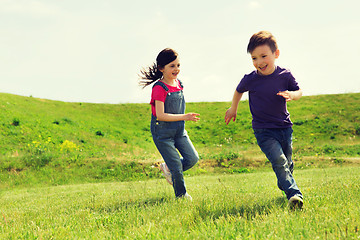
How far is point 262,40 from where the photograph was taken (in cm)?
464

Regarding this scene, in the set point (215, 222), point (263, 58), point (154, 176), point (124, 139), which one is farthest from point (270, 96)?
point (124, 139)

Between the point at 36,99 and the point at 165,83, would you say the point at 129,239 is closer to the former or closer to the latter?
the point at 165,83

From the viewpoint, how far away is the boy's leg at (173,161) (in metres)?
5.46

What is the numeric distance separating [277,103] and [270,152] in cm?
79

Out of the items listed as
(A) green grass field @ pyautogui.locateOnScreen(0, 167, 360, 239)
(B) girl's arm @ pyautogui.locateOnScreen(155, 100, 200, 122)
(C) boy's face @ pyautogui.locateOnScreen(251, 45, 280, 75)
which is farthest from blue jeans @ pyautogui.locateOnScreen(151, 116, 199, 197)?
(C) boy's face @ pyautogui.locateOnScreen(251, 45, 280, 75)

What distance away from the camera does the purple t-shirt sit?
4.81m

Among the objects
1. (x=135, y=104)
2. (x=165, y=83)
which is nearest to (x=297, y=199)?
(x=165, y=83)

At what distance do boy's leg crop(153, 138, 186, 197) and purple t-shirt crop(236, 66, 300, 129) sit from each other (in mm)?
1486

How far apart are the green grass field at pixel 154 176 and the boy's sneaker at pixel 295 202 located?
0.13 m

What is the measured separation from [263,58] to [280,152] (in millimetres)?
1420

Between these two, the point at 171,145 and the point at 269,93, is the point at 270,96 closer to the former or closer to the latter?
the point at 269,93

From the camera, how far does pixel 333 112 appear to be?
2452 cm

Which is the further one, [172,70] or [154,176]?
[154,176]

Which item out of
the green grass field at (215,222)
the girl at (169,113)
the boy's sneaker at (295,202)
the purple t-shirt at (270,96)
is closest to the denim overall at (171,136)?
the girl at (169,113)
